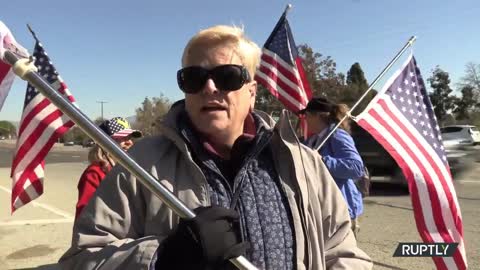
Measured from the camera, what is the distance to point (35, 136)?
14.6ft

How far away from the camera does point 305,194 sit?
1.80 m

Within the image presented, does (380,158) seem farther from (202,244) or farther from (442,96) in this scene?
(442,96)

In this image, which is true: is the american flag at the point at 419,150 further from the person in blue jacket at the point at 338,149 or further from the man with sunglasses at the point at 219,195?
the man with sunglasses at the point at 219,195

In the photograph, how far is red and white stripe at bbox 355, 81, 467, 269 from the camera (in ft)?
12.1

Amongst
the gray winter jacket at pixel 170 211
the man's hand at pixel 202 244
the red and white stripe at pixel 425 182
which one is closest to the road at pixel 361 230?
the red and white stripe at pixel 425 182

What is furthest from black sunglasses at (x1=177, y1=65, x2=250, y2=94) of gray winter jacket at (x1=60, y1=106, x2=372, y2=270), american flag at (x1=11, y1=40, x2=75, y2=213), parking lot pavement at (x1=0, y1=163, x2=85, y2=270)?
parking lot pavement at (x1=0, y1=163, x2=85, y2=270)

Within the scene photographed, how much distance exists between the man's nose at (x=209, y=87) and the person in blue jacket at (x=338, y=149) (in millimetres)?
2409

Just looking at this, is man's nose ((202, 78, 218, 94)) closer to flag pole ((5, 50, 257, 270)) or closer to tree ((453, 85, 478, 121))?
flag pole ((5, 50, 257, 270))

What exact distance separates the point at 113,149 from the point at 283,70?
4855mm

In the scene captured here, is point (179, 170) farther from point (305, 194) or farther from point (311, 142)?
point (311, 142)

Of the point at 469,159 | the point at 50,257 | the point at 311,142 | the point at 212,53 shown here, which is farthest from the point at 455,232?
the point at 469,159

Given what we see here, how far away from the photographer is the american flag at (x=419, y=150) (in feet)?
12.1

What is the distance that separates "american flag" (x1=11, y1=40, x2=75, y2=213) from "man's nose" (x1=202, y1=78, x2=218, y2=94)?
2.96m

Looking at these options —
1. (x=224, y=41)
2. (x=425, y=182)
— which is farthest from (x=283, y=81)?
(x=224, y=41)
